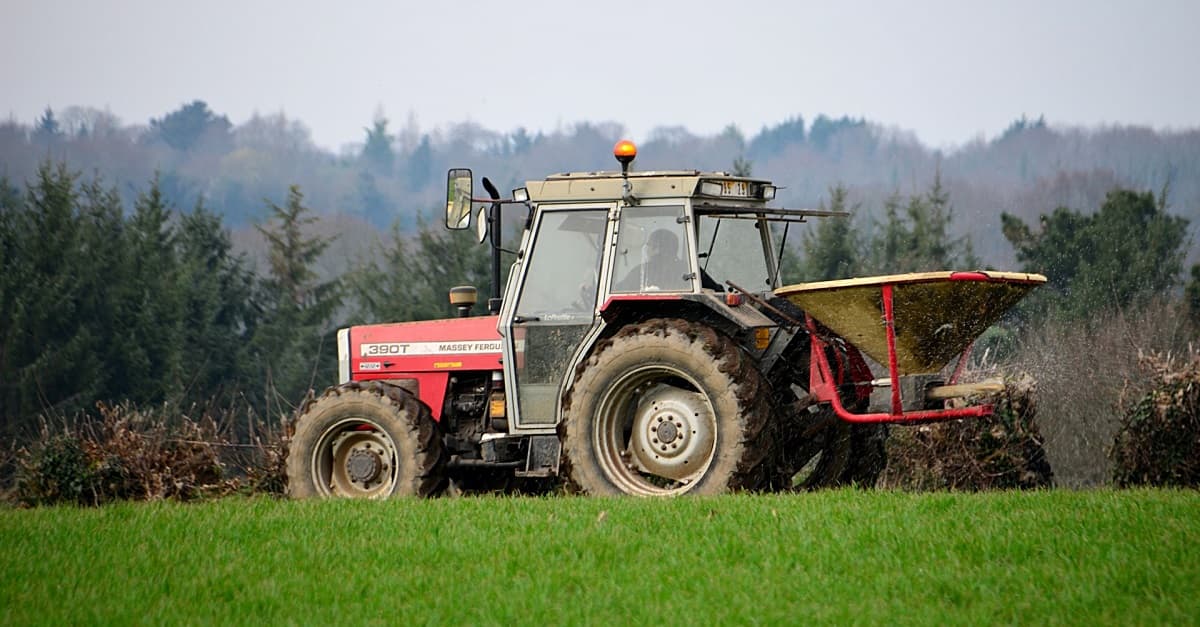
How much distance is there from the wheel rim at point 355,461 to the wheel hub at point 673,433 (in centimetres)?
200

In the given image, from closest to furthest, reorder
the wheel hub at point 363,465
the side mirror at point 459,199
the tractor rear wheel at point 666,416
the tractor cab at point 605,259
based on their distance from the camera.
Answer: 1. the tractor rear wheel at point 666,416
2. the tractor cab at point 605,259
3. the side mirror at point 459,199
4. the wheel hub at point 363,465

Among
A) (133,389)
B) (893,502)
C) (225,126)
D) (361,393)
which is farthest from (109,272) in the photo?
(225,126)

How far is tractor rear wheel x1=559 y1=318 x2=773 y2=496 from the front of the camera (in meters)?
9.21

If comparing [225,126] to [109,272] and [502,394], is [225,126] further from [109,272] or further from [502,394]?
[502,394]

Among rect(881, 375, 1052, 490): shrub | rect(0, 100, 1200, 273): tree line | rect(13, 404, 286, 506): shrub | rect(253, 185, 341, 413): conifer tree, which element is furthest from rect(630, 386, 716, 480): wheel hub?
rect(0, 100, 1200, 273): tree line

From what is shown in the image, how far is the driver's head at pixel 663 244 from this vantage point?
991 cm

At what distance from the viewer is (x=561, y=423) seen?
9.93 m

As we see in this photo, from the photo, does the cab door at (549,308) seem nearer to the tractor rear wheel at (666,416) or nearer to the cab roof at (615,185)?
the cab roof at (615,185)

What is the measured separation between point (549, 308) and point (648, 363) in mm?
1117

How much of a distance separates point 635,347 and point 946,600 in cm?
368

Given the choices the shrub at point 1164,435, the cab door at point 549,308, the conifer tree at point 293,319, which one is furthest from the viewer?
the conifer tree at point 293,319

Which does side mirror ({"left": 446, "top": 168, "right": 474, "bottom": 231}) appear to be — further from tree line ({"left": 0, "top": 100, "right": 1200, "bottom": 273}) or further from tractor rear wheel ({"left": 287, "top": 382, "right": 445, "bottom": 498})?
tree line ({"left": 0, "top": 100, "right": 1200, "bottom": 273})

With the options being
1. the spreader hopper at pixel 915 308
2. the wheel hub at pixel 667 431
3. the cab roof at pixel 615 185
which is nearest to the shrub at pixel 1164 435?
the spreader hopper at pixel 915 308

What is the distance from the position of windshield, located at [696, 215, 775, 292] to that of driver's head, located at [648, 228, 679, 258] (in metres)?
0.22
